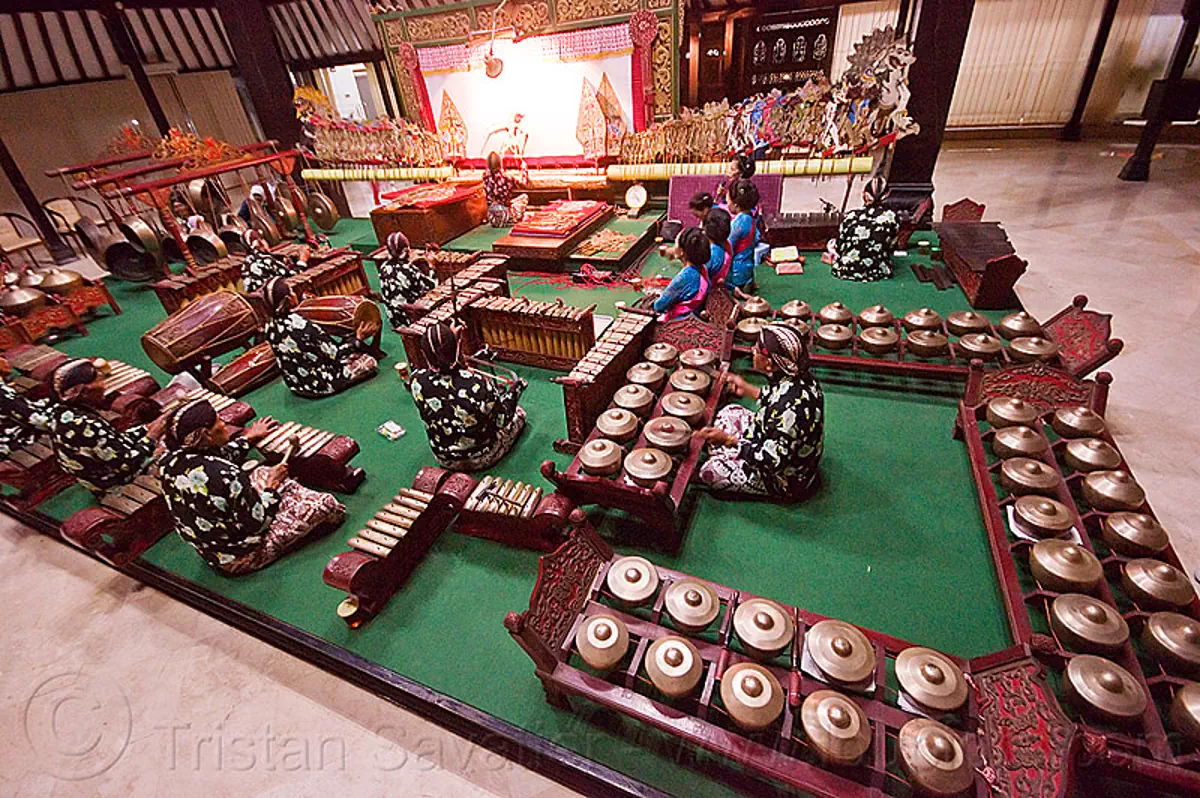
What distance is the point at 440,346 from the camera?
323 centimetres

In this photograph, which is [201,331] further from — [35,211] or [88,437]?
[35,211]

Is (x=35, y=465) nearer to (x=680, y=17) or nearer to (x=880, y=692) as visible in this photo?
(x=880, y=692)

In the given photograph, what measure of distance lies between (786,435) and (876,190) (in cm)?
418

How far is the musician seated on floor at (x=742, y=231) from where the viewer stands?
16.3ft

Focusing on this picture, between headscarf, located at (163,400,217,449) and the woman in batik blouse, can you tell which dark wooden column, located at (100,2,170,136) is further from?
the woman in batik blouse

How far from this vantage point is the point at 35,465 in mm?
3971

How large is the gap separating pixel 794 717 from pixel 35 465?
214 inches

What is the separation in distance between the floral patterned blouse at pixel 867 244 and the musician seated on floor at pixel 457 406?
14.5 feet

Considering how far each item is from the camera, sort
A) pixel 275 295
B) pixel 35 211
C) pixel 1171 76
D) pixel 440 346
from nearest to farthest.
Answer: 1. pixel 440 346
2. pixel 275 295
3. pixel 1171 76
4. pixel 35 211

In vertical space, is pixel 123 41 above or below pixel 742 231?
above

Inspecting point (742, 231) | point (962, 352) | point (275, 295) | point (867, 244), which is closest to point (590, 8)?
point (742, 231)

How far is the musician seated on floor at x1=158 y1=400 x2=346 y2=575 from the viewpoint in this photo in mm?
2693

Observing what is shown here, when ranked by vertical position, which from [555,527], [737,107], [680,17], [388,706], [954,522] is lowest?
[388,706]

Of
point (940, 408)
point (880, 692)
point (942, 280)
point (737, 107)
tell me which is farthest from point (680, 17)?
point (880, 692)
